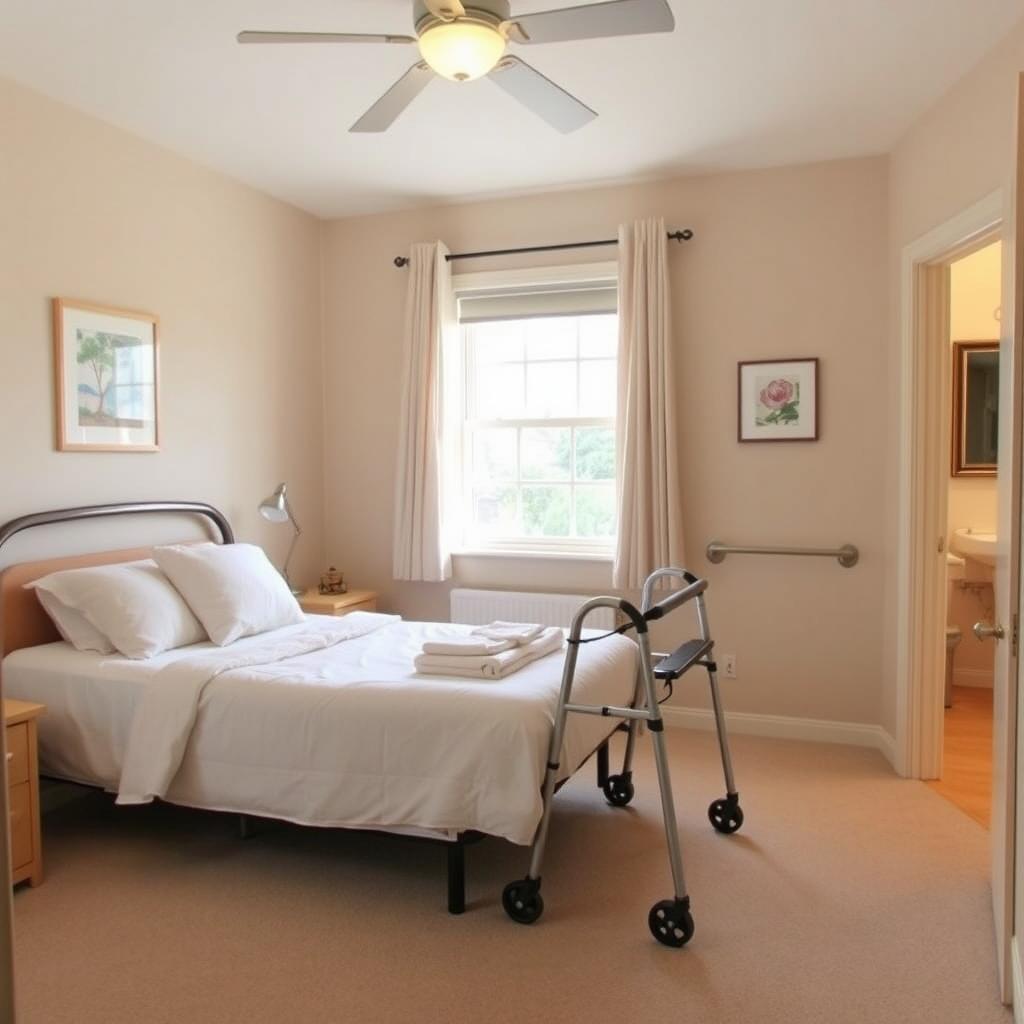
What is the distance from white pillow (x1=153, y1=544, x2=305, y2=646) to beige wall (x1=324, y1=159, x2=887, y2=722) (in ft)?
4.80

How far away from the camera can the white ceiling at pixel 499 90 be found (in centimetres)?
269

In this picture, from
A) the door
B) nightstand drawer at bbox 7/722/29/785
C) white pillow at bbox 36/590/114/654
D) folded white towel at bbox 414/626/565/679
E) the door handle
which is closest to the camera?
the door

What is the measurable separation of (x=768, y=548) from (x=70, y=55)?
3504 millimetres

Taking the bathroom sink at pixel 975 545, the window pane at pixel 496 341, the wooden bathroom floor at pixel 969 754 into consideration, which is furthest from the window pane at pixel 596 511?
the bathroom sink at pixel 975 545

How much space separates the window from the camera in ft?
14.8

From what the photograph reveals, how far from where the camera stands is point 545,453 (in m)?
4.64

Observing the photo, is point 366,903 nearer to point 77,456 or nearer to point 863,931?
point 863,931

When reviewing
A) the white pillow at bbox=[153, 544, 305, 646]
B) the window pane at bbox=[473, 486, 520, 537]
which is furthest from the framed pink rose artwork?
the white pillow at bbox=[153, 544, 305, 646]

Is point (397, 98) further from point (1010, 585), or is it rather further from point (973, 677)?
point (973, 677)

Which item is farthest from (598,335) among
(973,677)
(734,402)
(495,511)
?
(973,677)

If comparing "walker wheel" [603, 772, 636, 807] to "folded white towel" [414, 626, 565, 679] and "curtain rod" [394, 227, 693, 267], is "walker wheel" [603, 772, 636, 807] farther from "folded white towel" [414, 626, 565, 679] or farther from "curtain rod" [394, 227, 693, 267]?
"curtain rod" [394, 227, 693, 267]

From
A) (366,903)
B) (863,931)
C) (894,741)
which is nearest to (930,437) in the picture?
(894,741)

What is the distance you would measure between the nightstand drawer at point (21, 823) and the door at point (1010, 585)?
2.82 meters

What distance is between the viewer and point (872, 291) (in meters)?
3.96
